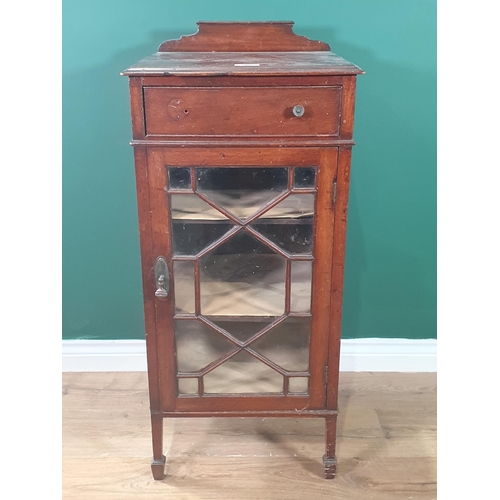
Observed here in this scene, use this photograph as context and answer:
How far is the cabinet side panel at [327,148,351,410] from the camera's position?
1.05 metres

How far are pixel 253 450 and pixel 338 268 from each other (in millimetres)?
573

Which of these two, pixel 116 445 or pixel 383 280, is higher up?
pixel 383 280

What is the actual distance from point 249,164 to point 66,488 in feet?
2.92

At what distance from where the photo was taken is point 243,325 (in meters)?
1.17

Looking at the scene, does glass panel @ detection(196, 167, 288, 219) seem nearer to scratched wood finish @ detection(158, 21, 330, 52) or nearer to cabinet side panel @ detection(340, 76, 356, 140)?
cabinet side panel @ detection(340, 76, 356, 140)

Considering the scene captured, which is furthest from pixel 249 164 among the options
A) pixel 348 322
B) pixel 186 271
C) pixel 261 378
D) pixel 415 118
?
pixel 348 322

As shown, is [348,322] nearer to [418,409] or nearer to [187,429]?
[418,409]

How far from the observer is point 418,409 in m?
1.51

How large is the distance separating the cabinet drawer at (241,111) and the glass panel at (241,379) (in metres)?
0.53

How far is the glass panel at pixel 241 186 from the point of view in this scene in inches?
41.6

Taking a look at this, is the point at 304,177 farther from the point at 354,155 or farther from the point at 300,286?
the point at 354,155

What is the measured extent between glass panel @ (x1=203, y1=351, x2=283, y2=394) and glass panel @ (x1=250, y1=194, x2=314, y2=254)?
11.8 inches

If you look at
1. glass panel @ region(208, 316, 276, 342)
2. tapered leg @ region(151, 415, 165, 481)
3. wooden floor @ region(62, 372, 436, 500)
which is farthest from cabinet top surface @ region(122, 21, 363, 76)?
wooden floor @ region(62, 372, 436, 500)

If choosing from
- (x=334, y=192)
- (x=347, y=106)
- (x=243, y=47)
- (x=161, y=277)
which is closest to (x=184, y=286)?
(x=161, y=277)
